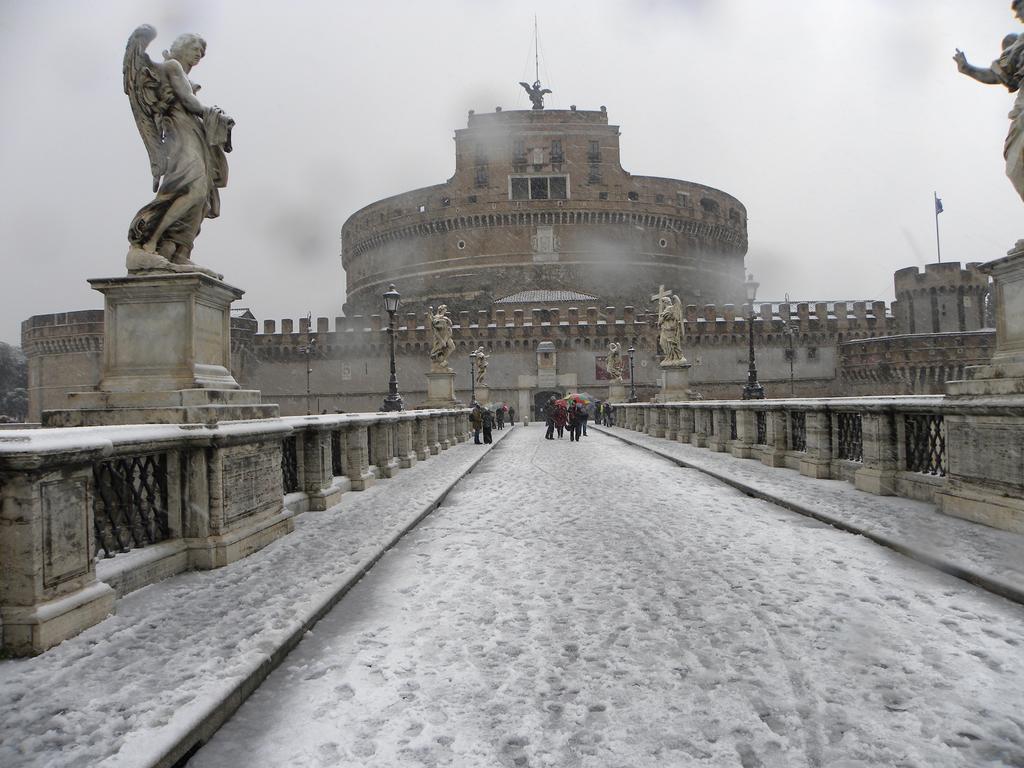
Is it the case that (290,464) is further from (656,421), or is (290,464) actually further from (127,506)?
(656,421)

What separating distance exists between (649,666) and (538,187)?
2515 inches

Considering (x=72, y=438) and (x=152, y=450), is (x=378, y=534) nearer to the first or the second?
(x=152, y=450)

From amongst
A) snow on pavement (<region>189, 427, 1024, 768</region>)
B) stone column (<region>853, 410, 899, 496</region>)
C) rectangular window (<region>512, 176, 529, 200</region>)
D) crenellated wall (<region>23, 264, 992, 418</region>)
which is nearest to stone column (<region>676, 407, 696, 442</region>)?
stone column (<region>853, 410, 899, 496</region>)

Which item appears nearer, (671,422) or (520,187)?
(671,422)

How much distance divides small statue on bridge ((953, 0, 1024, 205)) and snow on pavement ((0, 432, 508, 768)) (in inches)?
233

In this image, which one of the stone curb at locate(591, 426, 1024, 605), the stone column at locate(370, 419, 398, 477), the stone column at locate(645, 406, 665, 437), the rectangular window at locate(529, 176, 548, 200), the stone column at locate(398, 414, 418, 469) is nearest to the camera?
the stone curb at locate(591, 426, 1024, 605)

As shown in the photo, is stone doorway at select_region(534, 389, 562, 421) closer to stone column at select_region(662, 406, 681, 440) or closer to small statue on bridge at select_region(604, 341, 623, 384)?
small statue on bridge at select_region(604, 341, 623, 384)

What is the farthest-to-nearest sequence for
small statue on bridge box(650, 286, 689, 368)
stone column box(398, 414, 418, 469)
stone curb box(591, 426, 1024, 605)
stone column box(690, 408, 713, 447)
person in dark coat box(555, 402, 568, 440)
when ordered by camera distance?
1. small statue on bridge box(650, 286, 689, 368)
2. person in dark coat box(555, 402, 568, 440)
3. stone column box(690, 408, 713, 447)
4. stone column box(398, 414, 418, 469)
5. stone curb box(591, 426, 1024, 605)

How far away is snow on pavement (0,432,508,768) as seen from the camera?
2.40 m

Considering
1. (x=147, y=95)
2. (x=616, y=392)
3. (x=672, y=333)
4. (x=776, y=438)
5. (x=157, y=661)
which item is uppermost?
(x=147, y=95)

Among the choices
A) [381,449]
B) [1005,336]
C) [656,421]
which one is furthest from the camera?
[656,421]

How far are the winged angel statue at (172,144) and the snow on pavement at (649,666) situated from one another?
9.89ft

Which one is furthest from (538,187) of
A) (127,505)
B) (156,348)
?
(127,505)

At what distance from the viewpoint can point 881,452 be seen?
7.71 meters
